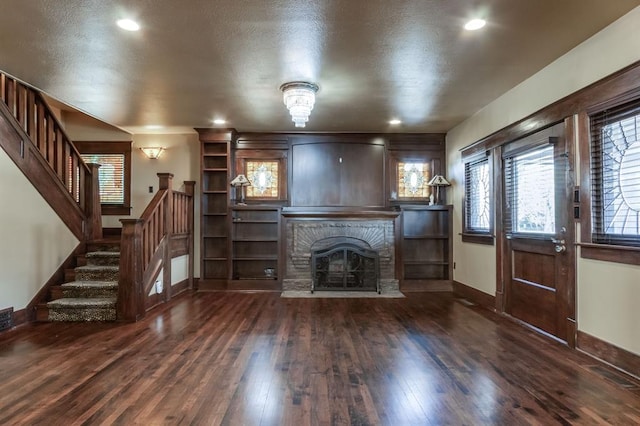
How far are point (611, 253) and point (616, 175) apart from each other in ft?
2.00

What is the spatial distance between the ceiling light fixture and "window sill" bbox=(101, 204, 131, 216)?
3951mm

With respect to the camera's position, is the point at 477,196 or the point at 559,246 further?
the point at 477,196

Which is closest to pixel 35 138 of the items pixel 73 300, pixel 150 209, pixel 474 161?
pixel 150 209

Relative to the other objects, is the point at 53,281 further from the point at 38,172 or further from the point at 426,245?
the point at 426,245

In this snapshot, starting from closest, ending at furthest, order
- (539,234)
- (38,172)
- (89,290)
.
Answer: (539,234) → (38,172) → (89,290)

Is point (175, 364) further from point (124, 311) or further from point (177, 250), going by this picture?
point (177, 250)

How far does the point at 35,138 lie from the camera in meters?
4.54

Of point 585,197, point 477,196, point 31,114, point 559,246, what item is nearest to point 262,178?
point 31,114

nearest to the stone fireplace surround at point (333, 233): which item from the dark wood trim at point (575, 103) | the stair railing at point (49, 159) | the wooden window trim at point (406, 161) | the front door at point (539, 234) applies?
the wooden window trim at point (406, 161)

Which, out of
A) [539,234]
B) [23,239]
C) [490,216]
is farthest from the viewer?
[490,216]

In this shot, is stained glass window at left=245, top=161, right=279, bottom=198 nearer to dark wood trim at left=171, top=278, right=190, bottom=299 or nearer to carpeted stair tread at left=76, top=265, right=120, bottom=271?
dark wood trim at left=171, top=278, right=190, bottom=299

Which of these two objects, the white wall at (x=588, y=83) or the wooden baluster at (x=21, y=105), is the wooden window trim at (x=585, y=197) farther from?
the wooden baluster at (x=21, y=105)

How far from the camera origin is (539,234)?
3.87 meters

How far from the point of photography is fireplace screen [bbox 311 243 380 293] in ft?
19.7
